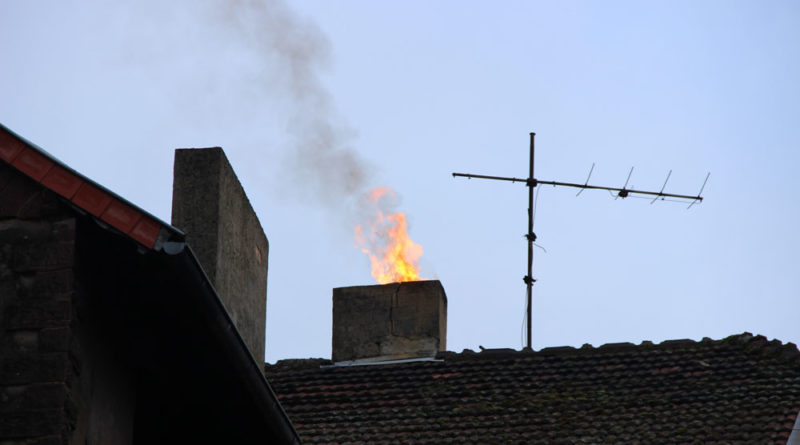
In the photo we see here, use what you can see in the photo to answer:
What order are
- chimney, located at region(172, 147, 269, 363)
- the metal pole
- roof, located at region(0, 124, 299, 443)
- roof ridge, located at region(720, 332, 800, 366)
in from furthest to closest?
the metal pole
roof ridge, located at region(720, 332, 800, 366)
chimney, located at region(172, 147, 269, 363)
roof, located at region(0, 124, 299, 443)

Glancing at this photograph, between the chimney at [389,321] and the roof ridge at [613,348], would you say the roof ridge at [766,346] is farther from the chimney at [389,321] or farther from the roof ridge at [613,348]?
the chimney at [389,321]

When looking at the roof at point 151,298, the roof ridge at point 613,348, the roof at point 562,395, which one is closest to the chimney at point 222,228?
the roof at point 562,395

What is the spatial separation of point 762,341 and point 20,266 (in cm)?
895

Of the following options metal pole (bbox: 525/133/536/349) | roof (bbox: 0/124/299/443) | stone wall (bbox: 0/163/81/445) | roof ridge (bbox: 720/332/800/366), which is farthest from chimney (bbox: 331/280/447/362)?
stone wall (bbox: 0/163/81/445)

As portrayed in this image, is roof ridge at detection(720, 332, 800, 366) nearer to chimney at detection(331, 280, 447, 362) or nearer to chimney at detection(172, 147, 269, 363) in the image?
chimney at detection(331, 280, 447, 362)

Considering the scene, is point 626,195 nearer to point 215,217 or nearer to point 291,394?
point 291,394

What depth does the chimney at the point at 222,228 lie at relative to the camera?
12547mm

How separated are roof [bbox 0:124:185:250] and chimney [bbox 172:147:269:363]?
14.8 ft

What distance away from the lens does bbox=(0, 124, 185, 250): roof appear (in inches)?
297

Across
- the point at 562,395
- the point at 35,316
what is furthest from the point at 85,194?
the point at 562,395

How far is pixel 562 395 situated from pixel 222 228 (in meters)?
3.66

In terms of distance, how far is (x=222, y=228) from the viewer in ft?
41.7

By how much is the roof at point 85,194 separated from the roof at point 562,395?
244 inches

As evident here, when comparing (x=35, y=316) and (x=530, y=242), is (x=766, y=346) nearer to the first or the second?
(x=530, y=242)
